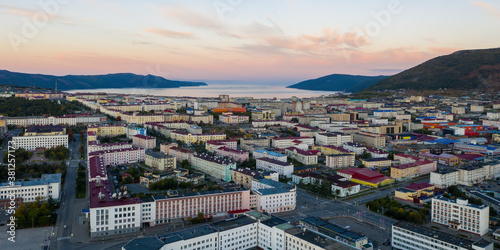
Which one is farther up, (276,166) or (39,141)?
(39,141)

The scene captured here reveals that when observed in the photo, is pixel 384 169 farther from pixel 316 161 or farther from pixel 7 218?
pixel 7 218

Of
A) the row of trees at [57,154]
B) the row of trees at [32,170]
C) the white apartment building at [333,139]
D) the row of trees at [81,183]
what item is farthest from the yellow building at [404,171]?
the row of trees at [57,154]

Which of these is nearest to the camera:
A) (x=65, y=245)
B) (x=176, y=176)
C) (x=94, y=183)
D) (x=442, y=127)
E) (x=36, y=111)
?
(x=65, y=245)

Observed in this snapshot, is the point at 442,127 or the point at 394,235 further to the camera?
the point at 442,127

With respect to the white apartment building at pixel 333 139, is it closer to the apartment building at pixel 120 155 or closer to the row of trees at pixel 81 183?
the apartment building at pixel 120 155

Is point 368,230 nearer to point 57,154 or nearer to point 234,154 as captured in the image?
point 234,154

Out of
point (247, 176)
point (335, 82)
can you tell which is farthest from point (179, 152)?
point (335, 82)

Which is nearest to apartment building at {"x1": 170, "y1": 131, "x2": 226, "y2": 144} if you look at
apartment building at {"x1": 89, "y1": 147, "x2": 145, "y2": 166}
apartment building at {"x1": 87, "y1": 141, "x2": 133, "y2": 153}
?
apartment building at {"x1": 87, "y1": 141, "x2": 133, "y2": 153}

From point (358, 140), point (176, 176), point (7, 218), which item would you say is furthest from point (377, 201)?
point (358, 140)
